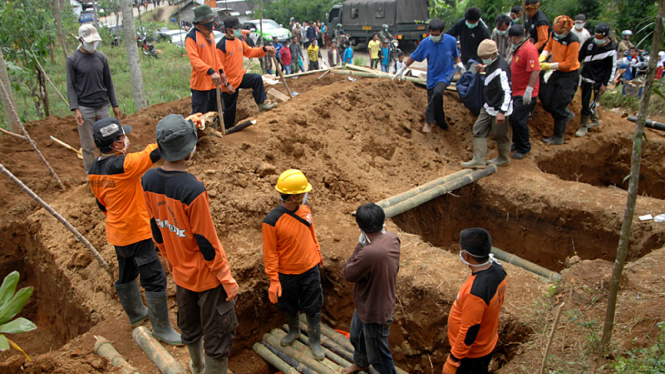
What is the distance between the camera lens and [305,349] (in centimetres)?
425

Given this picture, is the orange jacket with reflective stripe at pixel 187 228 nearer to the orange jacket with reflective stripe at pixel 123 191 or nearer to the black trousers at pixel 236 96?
the orange jacket with reflective stripe at pixel 123 191

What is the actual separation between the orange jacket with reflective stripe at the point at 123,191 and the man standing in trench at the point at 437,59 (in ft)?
17.7

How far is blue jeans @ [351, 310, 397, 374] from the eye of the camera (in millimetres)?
3549

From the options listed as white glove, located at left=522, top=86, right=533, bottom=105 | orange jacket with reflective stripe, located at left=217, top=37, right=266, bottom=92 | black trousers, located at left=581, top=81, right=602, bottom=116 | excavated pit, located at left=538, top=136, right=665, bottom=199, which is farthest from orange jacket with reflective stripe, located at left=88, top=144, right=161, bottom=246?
black trousers, located at left=581, top=81, right=602, bottom=116

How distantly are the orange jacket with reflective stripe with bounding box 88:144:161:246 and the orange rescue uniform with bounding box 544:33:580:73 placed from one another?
6946mm

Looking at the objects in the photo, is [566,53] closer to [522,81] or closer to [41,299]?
[522,81]

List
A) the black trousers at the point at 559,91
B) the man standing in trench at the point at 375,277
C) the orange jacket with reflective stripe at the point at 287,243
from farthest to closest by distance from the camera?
Result: the black trousers at the point at 559,91 < the orange jacket with reflective stripe at the point at 287,243 < the man standing in trench at the point at 375,277

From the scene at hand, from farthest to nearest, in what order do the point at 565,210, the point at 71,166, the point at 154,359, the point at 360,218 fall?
the point at 71,166, the point at 565,210, the point at 154,359, the point at 360,218

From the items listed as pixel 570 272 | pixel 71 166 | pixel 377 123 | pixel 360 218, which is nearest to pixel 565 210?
pixel 570 272

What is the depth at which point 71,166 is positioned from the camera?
23.7 feet

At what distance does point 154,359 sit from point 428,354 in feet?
9.19

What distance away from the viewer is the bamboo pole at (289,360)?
402cm

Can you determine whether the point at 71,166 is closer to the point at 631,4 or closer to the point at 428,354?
the point at 428,354

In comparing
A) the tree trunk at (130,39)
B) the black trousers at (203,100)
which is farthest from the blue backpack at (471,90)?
the tree trunk at (130,39)
